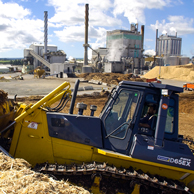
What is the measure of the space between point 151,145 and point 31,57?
2645 inches

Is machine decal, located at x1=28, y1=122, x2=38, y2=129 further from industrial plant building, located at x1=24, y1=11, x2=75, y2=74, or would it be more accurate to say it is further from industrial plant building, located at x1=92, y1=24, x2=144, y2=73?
industrial plant building, located at x1=92, y1=24, x2=144, y2=73

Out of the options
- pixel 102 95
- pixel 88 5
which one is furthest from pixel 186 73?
pixel 88 5

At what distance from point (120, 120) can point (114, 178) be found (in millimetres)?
1234

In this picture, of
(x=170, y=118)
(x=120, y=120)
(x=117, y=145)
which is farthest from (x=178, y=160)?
(x=120, y=120)

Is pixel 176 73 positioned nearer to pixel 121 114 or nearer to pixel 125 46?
pixel 125 46

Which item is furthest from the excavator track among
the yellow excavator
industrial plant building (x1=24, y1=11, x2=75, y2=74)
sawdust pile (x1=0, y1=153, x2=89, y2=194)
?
industrial plant building (x1=24, y1=11, x2=75, y2=74)

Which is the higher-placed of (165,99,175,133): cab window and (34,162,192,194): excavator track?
(165,99,175,133): cab window

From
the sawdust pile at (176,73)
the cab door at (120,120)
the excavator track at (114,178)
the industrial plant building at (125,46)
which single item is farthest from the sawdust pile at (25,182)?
the industrial plant building at (125,46)

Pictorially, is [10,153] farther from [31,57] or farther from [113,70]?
[31,57]

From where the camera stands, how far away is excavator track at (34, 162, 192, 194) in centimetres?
453

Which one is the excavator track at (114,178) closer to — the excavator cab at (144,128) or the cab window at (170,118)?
the excavator cab at (144,128)

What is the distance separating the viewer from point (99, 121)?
5.01m

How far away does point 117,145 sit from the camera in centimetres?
490

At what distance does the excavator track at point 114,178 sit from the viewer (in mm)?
4527
